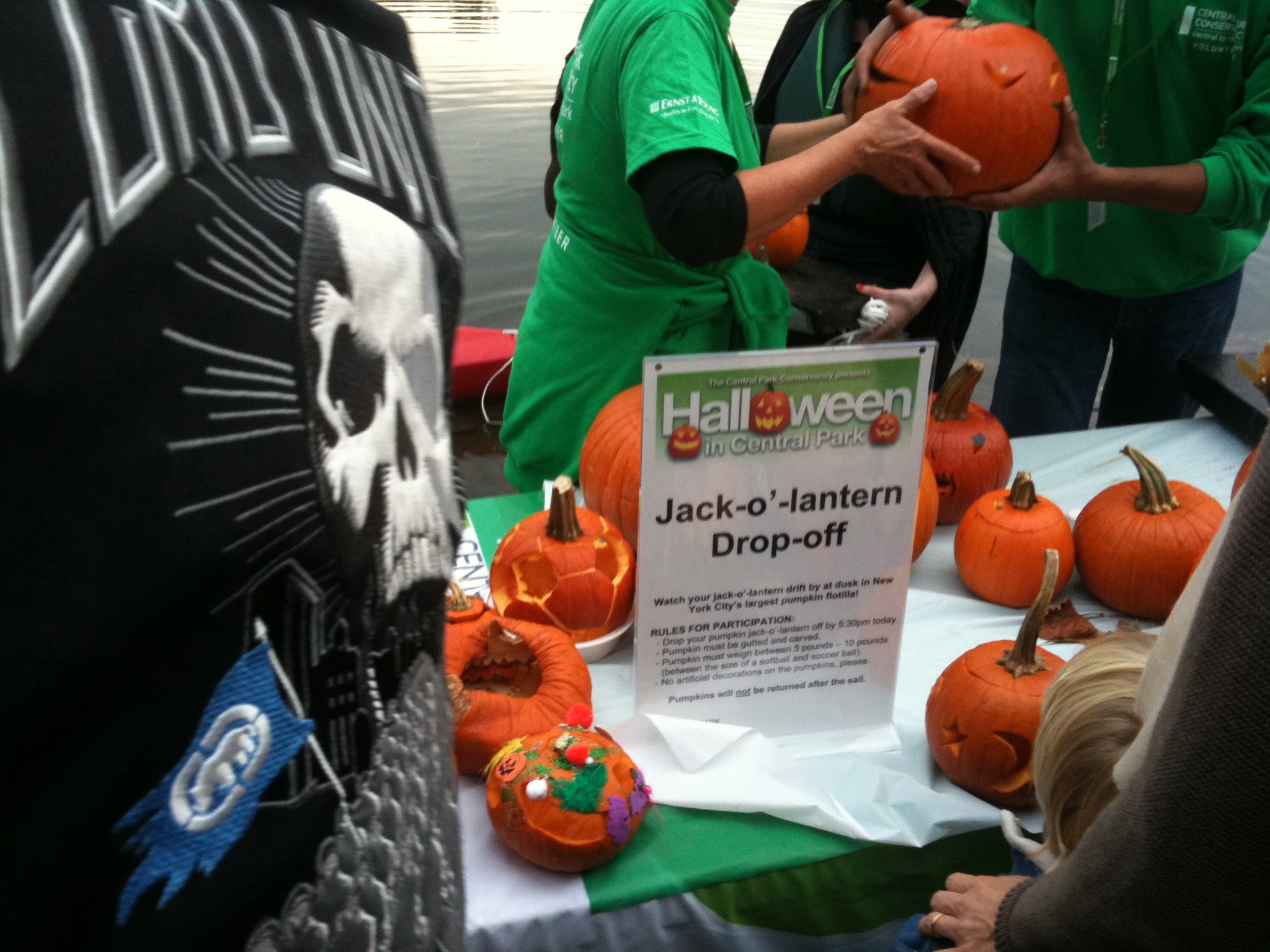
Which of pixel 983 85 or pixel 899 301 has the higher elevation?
pixel 983 85

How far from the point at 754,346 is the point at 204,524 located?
1.29 m

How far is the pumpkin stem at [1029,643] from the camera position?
929mm

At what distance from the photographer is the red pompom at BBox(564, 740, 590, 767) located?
86 centimetres

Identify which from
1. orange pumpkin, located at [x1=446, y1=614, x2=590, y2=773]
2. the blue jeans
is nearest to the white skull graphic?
orange pumpkin, located at [x1=446, y1=614, x2=590, y2=773]

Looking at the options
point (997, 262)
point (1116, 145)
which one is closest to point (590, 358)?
point (1116, 145)

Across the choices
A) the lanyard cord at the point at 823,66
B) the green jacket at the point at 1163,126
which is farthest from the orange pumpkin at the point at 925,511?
the lanyard cord at the point at 823,66

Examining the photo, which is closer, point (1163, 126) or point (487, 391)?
point (1163, 126)

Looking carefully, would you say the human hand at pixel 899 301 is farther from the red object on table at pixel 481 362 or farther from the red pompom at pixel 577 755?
the red object on table at pixel 481 362

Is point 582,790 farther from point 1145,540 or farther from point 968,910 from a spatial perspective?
point 1145,540

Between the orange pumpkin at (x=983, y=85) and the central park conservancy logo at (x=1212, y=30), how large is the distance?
0.33m

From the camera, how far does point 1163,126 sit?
1.56m

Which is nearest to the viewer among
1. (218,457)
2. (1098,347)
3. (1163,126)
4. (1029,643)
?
(218,457)

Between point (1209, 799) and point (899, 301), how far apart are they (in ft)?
5.04

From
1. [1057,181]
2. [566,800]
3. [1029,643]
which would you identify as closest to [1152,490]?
[1029,643]
